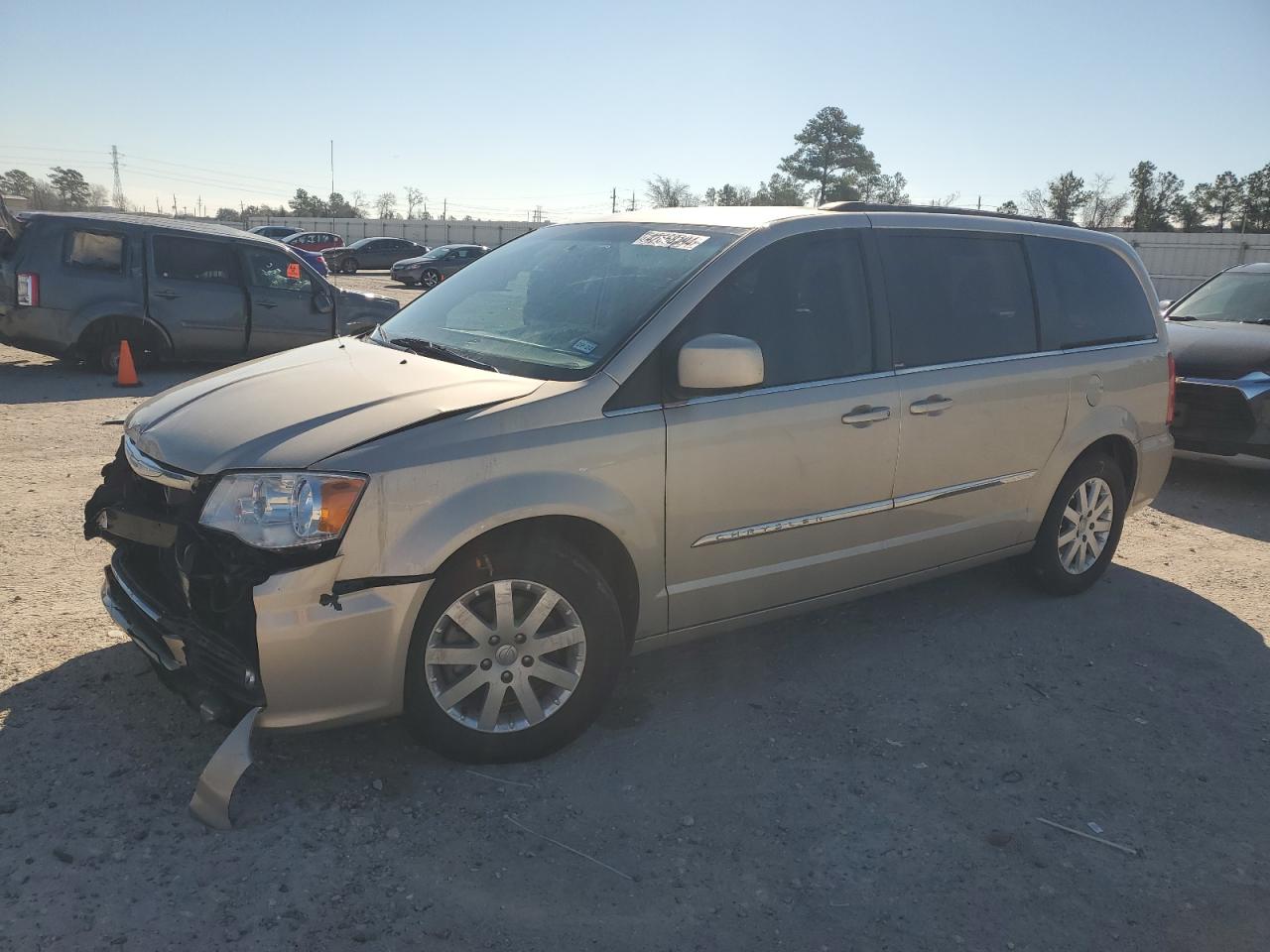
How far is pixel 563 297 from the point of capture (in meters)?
3.98

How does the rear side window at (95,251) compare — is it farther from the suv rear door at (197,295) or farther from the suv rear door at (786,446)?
the suv rear door at (786,446)

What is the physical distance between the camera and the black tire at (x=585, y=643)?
309 centimetres

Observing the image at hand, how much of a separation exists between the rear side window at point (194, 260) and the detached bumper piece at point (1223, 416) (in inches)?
382

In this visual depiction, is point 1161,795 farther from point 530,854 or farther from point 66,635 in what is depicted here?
point 66,635

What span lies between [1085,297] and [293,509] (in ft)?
13.7

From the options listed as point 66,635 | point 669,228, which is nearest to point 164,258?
point 66,635

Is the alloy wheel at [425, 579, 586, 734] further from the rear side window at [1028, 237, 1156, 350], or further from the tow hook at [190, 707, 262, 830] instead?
the rear side window at [1028, 237, 1156, 350]

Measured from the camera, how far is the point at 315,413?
3205 millimetres

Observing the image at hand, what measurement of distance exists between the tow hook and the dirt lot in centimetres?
7

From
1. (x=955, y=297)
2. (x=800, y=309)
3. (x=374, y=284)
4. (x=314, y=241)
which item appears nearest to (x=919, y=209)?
(x=955, y=297)

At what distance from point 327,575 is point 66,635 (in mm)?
1975

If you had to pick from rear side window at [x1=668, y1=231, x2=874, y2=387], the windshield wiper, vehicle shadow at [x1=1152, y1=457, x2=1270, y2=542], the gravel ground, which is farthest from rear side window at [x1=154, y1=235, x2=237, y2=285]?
the gravel ground

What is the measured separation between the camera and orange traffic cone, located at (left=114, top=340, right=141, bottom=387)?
33.3 feet

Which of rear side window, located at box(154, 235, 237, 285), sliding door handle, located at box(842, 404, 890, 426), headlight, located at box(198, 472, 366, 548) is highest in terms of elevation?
rear side window, located at box(154, 235, 237, 285)
